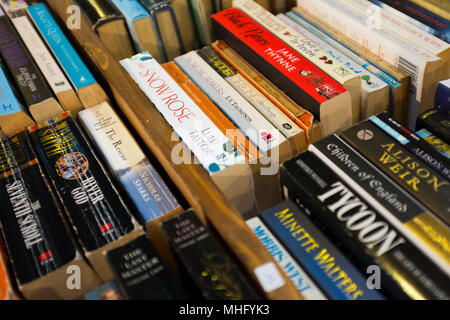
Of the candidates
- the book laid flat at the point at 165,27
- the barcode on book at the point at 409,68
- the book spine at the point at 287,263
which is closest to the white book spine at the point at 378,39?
the barcode on book at the point at 409,68

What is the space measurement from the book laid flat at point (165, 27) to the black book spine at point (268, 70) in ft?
0.49

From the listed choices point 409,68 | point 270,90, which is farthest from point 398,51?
point 270,90

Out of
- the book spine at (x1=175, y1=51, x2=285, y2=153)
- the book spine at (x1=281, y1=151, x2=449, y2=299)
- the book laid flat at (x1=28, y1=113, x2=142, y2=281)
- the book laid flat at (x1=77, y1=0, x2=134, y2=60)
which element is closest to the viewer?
the book spine at (x1=281, y1=151, x2=449, y2=299)

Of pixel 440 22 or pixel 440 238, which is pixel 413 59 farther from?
pixel 440 238

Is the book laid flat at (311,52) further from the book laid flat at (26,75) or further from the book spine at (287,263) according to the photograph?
the book laid flat at (26,75)

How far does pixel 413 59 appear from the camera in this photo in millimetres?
950

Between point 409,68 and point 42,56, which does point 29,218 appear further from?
point 409,68

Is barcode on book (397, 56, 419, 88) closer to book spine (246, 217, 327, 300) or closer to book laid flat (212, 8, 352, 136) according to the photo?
book laid flat (212, 8, 352, 136)

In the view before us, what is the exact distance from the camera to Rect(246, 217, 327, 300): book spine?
71cm

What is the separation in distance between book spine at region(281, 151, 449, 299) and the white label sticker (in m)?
0.13

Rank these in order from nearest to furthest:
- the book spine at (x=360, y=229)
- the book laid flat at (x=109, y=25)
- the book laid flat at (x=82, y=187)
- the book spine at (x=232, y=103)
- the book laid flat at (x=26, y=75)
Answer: the book spine at (x=360, y=229) < the book laid flat at (x=82, y=187) < the book spine at (x=232, y=103) < the book laid flat at (x=26, y=75) < the book laid flat at (x=109, y=25)

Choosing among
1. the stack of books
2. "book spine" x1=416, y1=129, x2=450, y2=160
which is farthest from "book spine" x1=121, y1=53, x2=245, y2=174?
"book spine" x1=416, y1=129, x2=450, y2=160

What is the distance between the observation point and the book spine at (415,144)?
77 cm

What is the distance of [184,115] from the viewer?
92 centimetres
